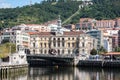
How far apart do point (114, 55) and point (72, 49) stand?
53.2ft

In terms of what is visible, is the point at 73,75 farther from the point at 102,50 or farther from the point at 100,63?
the point at 102,50

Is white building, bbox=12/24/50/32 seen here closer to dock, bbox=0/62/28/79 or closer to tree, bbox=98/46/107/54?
tree, bbox=98/46/107/54

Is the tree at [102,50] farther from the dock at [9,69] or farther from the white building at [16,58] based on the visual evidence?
the dock at [9,69]

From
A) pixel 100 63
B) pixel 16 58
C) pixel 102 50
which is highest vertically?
pixel 16 58

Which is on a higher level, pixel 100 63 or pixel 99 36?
pixel 99 36

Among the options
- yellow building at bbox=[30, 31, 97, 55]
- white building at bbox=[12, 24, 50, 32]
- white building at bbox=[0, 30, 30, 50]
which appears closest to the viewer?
yellow building at bbox=[30, 31, 97, 55]

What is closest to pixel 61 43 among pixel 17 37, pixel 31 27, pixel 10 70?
pixel 17 37

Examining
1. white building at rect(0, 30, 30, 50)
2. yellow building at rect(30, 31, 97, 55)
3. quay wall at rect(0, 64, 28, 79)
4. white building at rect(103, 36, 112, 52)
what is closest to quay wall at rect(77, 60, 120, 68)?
yellow building at rect(30, 31, 97, 55)

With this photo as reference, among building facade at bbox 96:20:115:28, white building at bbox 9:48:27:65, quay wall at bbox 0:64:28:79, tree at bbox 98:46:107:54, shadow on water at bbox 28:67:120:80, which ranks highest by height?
building facade at bbox 96:20:115:28

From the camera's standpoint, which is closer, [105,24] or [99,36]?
[99,36]

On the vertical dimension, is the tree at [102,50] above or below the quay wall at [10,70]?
below

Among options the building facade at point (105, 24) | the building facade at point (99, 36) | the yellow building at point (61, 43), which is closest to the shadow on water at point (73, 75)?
the yellow building at point (61, 43)

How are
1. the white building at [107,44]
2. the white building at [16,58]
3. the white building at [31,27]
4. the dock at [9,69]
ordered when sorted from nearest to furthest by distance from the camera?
the dock at [9,69] → the white building at [16,58] → the white building at [107,44] → the white building at [31,27]

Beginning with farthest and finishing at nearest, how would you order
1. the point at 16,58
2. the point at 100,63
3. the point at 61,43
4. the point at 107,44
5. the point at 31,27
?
the point at 31,27
the point at 107,44
the point at 61,43
the point at 100,63
the point at 16,58
